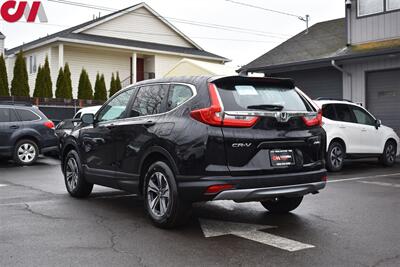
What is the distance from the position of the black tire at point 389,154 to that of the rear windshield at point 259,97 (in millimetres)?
7837

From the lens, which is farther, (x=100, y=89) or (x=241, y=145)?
(x=100, y=89)

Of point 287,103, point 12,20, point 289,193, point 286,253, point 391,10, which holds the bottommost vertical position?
point 286,253

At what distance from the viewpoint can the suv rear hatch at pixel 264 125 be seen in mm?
5570

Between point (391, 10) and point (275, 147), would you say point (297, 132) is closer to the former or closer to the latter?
point (275, 147)

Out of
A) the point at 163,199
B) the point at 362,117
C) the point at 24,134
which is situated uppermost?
the point at 362,117

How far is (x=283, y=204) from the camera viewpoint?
6.93 metres

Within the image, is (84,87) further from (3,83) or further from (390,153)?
(390,153)

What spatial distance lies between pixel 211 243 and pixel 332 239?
4.27 feet

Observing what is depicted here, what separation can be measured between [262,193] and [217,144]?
72 cm

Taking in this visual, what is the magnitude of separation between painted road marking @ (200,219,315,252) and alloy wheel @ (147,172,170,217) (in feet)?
1.75

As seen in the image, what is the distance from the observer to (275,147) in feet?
18.8

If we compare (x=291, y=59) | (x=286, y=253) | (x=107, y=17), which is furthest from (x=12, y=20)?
(x=286, y=253)

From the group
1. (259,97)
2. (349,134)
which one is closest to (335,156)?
(349,134)

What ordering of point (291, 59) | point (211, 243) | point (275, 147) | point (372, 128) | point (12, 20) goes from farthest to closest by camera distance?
point (12, 20) < point (291, 59) < point (372, 128) < point (275, 147) < point (211, 243)
